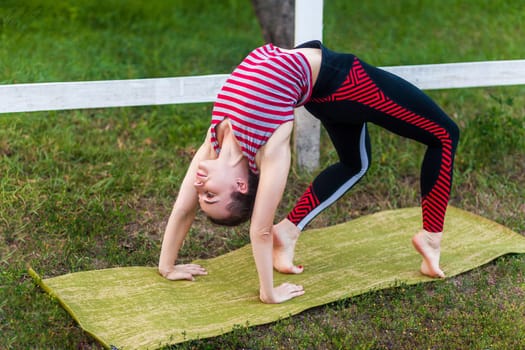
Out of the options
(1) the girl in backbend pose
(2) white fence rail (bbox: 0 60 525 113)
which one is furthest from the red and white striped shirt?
(2) white fence rail (bbox: 0 60 525 113)

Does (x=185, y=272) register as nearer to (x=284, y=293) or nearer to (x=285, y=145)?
(x=284, y=293)

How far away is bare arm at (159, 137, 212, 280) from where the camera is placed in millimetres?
3281

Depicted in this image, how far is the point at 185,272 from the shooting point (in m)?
3.54

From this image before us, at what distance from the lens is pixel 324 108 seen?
3266mm

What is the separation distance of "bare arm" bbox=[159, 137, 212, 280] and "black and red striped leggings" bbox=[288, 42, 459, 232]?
58cm

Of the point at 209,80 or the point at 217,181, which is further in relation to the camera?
the point at 209,80

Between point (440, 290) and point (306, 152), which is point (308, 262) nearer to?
point (440, 290)

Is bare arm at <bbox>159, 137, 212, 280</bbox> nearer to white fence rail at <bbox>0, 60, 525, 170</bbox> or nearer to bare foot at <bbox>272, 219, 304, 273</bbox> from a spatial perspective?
bare foot at <bbox>272, 219, 304, 273</bbox>

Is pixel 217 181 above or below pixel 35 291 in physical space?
above

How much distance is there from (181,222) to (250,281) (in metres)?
0.46

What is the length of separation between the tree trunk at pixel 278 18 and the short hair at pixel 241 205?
7.98ft

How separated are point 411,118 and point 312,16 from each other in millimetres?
1246

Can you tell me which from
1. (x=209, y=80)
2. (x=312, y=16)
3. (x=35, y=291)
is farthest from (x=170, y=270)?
(x=312, y=16)

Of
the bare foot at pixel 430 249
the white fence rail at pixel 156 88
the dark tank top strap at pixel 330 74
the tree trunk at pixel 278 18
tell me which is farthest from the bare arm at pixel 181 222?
the tree trunk at pixel 278 18
